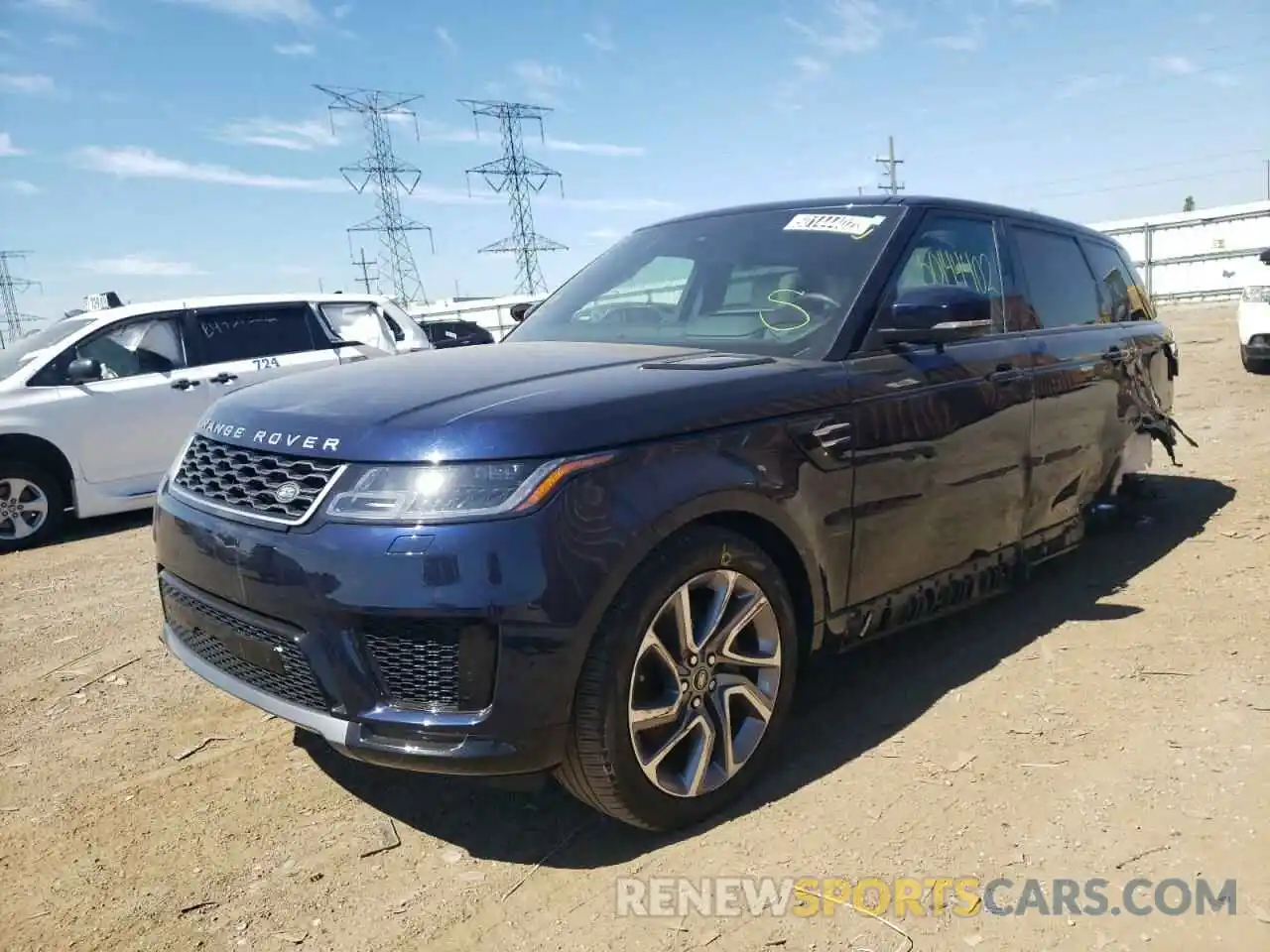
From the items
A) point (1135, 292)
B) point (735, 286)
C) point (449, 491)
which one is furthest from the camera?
point (1135, 292)

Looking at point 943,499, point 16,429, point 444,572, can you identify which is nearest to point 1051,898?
point 943,499

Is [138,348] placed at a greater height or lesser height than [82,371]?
greater

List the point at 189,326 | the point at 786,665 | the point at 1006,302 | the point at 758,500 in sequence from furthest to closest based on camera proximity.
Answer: the point at 189,326, the point at 1006,302, the point at 786,665, the point at 758,500

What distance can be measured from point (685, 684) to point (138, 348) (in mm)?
6861

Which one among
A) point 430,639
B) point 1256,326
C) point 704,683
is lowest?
point 704,683

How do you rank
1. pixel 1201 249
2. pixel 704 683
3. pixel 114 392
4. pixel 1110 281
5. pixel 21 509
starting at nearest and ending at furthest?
pixel 704 683 → pixel 1110 281 → pixel 21 509 → pixel 114 392 → pixel 1201 249

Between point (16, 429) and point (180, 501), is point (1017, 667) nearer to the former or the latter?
point (180, 501)

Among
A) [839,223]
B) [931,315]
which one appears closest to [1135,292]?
[839,223]

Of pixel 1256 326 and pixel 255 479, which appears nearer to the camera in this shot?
pixel 255 479

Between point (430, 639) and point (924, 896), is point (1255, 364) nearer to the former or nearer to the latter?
point (924, 896)

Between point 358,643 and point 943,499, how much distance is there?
7.06 feet

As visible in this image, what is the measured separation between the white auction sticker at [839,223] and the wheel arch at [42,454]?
616cm

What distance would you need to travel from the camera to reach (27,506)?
7.07 meters

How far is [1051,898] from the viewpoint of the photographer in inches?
91.1
